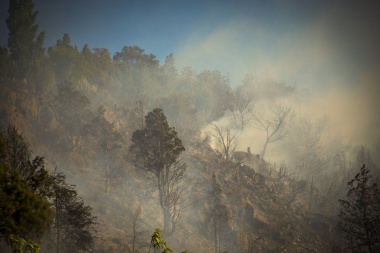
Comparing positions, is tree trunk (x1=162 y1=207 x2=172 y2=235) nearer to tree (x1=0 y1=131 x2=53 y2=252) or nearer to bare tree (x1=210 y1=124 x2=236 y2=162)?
bare tree (x1=210 y1=124 x2=236 y2=162)

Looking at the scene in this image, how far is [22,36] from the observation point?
42.2 m

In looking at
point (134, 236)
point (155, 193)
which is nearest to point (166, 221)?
point (134, 236)

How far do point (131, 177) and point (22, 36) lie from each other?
33.9 metres

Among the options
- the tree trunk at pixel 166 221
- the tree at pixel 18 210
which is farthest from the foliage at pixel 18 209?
the tree trunk at pixel 166 221

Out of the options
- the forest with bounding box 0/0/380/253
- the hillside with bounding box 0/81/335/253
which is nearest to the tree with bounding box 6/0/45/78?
the forest with bounding box 0/0/380/253

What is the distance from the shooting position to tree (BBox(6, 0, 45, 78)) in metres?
41.5

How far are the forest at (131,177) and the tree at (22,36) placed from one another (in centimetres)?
17

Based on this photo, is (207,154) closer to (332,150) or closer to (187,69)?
(187,69)

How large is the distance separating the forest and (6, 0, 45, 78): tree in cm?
17

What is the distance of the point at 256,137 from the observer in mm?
64688

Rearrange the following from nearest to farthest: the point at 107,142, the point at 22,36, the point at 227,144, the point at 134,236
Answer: the point at 134,236 → the point at 107,142 → the point at 227,144 → the point at 22,36

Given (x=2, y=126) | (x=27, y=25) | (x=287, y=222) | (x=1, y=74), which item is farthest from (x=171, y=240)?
(x=27, y=25)

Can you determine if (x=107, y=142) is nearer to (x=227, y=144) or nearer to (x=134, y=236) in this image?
(x=134, y=236)

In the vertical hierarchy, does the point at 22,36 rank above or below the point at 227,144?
above
